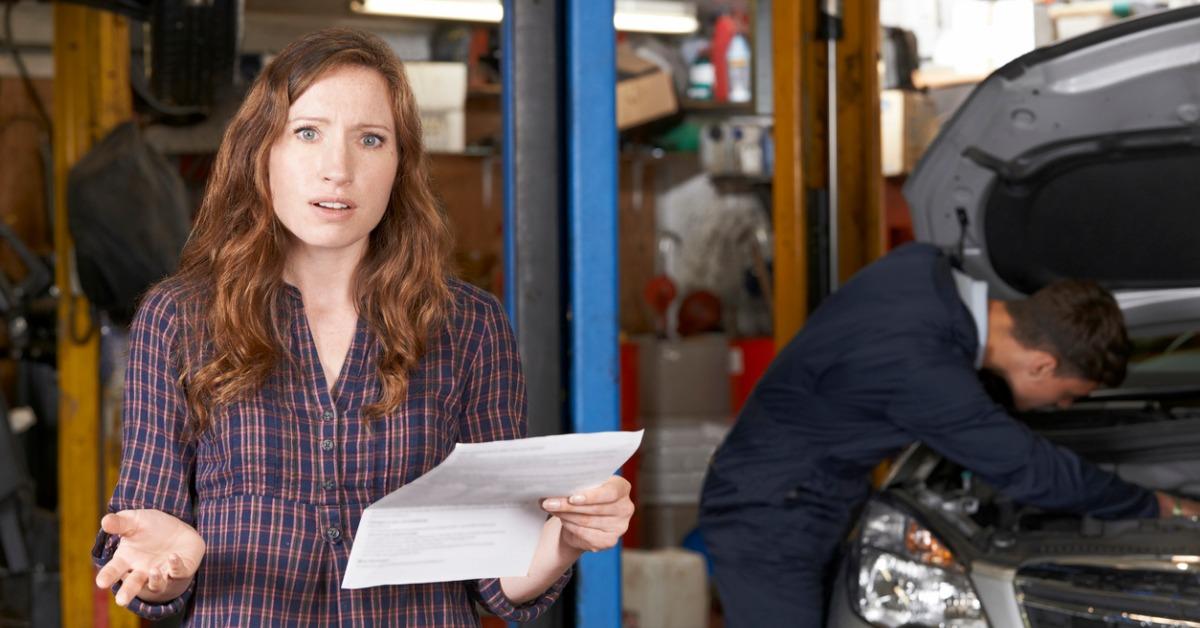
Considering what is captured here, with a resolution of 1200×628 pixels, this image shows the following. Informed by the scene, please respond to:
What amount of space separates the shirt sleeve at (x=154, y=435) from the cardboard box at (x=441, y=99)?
4.59 metres

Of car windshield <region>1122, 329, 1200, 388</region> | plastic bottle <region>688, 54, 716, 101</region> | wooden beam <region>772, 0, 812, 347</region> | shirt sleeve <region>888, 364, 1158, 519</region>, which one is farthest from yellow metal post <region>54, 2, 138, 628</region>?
car windshield <region>1122, 329, 1200, 388</region>

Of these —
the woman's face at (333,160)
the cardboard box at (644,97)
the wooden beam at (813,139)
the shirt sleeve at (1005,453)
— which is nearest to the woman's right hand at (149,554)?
the woman's face at (333,160)

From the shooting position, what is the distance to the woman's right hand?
120 centimetres

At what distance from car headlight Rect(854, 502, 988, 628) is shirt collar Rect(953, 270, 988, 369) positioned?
48 centimetres

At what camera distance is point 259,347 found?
136cm

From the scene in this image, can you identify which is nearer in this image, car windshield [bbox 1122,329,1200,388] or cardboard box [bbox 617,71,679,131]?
car windshield [bbox 1122,329,1200,388]

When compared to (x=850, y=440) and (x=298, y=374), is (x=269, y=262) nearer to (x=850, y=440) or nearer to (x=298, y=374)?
(x=298, y=374)

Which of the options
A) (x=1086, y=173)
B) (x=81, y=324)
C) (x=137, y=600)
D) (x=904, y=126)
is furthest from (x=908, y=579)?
(x=81, y=324)

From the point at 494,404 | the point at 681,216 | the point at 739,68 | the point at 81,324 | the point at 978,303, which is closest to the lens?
the point at 494,404

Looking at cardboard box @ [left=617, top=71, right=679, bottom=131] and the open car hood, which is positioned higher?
cardboard box @ [left=617, top=71, right=679, bottom=131]

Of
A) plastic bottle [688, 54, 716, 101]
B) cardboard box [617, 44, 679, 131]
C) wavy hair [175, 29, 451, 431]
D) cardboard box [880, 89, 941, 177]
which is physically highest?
plastic bottle [688, 54, 716, 101]

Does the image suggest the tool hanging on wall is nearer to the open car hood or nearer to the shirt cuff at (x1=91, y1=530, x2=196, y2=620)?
the open car hood

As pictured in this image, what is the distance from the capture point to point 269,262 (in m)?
1.40

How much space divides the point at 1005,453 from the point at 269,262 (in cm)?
162
